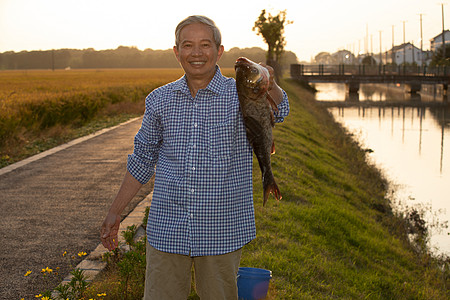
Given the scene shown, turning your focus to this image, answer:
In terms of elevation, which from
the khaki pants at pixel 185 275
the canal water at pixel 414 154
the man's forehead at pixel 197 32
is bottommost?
the canal water at pixel 414 154

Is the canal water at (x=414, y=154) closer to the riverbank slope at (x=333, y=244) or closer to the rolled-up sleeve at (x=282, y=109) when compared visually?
the riverbank slope at (x=333, y=244)

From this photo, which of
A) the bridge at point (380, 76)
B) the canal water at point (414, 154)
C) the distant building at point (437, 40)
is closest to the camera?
the canal water at point (414, 154)

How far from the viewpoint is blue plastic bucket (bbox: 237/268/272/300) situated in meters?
4.03

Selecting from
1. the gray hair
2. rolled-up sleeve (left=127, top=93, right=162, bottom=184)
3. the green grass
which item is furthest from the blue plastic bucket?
the gray hair

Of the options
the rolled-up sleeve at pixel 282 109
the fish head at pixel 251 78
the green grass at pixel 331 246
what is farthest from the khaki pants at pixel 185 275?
the green grass at pixel 331 246

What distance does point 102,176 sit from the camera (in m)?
9.56

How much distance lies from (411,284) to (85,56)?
181563 millimetres

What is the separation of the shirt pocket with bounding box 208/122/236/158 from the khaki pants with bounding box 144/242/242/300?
53cm

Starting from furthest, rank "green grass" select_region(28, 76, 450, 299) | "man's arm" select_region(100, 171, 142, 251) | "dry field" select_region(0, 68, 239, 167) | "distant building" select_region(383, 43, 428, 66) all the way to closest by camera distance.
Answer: "distant building" select_region(383, 43, 428, 66) < "dry field" select_region(0, 68, 239, 167) < "green grass" select_region(28, 76, 450, 299) < "man's arm" select_region(100, 171, 142, 251)

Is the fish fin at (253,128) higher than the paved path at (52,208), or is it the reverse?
the fish fin at (253,128)

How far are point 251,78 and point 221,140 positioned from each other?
423 mm

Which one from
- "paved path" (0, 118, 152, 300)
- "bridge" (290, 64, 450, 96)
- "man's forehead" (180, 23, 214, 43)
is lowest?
"paved path" (0, 118, 152, 300)

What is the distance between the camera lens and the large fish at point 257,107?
2.35 metres

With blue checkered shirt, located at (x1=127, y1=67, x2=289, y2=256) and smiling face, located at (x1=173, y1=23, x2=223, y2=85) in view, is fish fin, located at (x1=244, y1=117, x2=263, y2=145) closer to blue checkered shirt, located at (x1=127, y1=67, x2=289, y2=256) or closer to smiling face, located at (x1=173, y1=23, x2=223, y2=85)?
blue checkered shirt, located at (x1=127, y1=67, x2=289, y2=256)
